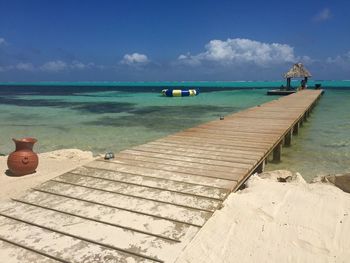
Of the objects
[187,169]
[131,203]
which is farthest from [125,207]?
[187,169]

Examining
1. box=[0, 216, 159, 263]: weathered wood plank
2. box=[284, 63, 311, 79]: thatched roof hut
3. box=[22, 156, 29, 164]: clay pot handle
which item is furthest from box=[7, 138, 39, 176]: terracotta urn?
box=[284, 63, 311, 79]: thatched roof hut

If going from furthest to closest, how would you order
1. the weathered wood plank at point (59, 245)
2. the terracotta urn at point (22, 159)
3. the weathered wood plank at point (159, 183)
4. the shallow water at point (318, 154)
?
the shallow water at point (318, 154) < the terracotta urn at point (22, 159) < the weathered wood plank at point (159, 183) < the weathered wood plank at point (59, 245)

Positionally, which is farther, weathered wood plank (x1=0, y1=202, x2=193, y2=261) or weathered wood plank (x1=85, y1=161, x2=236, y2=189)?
weathered wood plank (x1=85, y1=161, x2=236, y2=189)

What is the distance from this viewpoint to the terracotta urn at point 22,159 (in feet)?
18.8

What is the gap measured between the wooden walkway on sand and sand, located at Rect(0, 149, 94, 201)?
80 centimetres

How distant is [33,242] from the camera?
2.69 metres

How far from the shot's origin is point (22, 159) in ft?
18.9

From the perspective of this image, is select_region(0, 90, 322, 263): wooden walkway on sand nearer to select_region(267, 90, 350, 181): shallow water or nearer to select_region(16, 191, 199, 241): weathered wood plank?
select_region(16, 191, 199, 241): weathered wood plank

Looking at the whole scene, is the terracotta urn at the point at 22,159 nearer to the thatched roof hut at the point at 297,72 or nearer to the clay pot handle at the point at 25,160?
the clay pot handle at the point at 25,160

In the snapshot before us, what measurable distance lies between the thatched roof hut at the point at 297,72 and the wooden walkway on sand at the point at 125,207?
31349 mm

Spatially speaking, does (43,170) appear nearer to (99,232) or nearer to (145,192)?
(145,192)

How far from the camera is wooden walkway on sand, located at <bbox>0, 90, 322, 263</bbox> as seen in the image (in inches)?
102

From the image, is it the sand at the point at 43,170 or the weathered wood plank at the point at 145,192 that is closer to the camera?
the weathered wood plank at the point at 145,192

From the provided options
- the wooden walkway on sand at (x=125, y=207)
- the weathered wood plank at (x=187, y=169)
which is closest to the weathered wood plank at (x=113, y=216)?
the wooden walkway on sand at (x=125, y=207)
